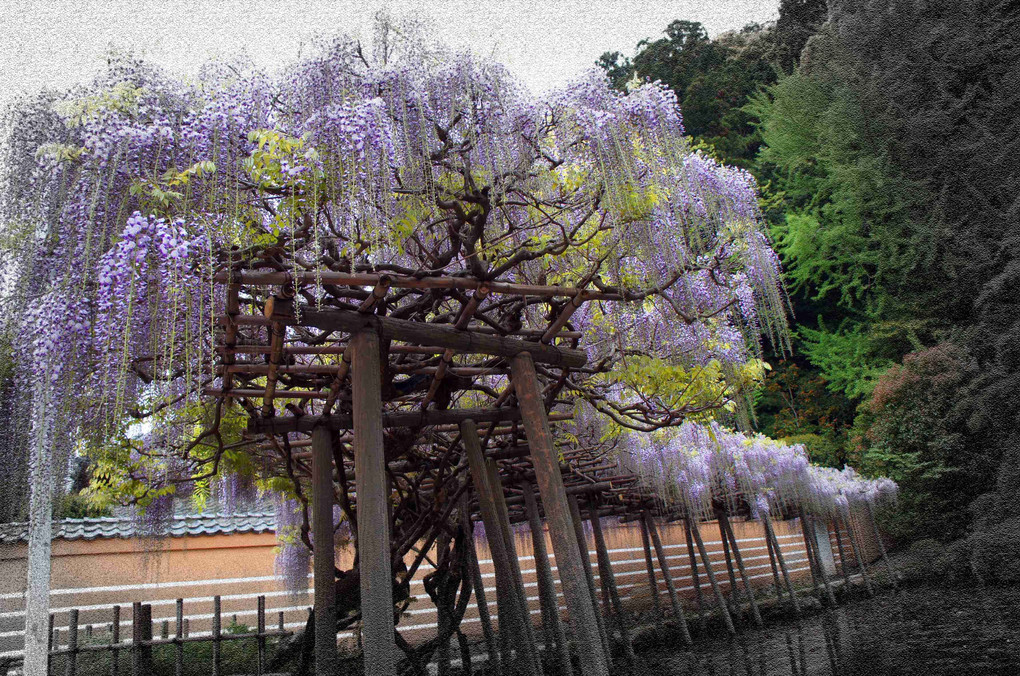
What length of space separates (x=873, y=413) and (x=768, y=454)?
661 cm

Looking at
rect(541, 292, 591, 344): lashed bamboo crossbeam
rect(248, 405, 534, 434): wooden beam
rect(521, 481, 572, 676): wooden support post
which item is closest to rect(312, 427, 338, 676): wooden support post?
rect(248, 405, 534, 434): wooden beam

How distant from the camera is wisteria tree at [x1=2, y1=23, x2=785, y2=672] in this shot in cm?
420

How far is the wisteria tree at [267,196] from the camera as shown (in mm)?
4199

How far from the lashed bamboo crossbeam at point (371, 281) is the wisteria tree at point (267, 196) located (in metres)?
0.05

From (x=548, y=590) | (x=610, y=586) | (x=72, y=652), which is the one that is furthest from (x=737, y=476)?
(x=72, y=652)

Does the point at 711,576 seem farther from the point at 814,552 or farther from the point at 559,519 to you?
the point at 559,519

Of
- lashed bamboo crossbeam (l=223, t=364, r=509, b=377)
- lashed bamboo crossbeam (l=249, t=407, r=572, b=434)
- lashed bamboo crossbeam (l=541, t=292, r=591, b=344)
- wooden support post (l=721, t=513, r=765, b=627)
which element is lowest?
wooden support post (l=721, t=513, r=765, b=627)

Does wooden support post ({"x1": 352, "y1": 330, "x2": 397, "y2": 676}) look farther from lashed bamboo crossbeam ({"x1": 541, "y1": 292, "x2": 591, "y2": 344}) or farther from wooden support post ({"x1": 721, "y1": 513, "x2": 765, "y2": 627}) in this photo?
wooden support post ({"x1": 721, "y1": 513, "x2": 765, "y2": 627})

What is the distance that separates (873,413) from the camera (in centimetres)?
1775

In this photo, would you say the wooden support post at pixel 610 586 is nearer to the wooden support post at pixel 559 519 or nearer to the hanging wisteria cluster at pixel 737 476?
the hanging wisteria cluster at pixel 737 476

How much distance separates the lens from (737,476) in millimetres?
12406

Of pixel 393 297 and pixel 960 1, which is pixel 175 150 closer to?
pixel 393 297

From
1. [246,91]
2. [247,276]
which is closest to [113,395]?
[247,276]

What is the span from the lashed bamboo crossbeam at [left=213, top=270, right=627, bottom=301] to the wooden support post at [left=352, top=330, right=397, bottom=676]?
0.48 metres
